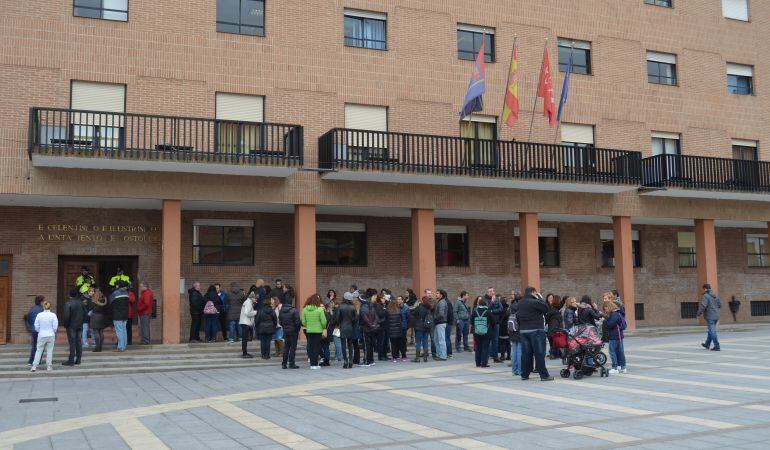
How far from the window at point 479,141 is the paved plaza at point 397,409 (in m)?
8.05

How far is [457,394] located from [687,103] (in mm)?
19547

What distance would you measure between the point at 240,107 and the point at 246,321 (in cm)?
630

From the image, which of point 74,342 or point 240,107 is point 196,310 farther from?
point 240,107

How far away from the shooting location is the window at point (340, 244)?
23.1m

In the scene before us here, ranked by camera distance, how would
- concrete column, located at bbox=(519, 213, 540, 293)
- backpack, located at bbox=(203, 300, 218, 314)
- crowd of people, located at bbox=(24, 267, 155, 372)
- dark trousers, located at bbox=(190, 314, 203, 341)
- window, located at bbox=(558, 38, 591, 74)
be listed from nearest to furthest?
crowd of people, located at bbox=(24, 267, 155, 372) → backpack, located at bbox=(203, 300, 218, 314) → dark trousers, located at bbox=(190, 314, 203, 341) → concrete column, located at bbox=(519, 213, 540, 293) → window, located at bbox=(558, 38, 591, 74)

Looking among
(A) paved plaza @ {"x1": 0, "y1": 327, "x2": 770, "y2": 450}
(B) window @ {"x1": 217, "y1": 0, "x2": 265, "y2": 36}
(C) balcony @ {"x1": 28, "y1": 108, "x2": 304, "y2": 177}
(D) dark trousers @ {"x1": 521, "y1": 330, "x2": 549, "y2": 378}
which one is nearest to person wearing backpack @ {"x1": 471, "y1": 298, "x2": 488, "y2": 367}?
(A) paved plaza @ {"x1": 0, "y1": 327, "x2": 770, "y2": 450}

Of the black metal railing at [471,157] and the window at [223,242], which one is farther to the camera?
the window at [223,242]

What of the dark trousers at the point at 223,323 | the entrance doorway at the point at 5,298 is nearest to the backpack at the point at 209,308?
the dark trousers at the point at 223,323

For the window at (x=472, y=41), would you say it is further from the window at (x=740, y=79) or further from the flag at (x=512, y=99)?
the window at (x=740, y=79)

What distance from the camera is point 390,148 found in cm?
2159

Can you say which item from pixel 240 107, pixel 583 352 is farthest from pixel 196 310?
pixel 583 352

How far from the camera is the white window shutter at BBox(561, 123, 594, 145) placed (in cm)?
2478

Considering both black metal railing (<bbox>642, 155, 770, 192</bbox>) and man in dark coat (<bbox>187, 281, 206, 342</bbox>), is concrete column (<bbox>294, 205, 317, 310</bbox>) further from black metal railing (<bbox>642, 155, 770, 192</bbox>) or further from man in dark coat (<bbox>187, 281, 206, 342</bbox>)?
black metal railing (<bbox>642, 155, 770, 192</bbox>)

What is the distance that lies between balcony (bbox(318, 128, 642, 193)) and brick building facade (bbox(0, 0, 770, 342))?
0.32ft
